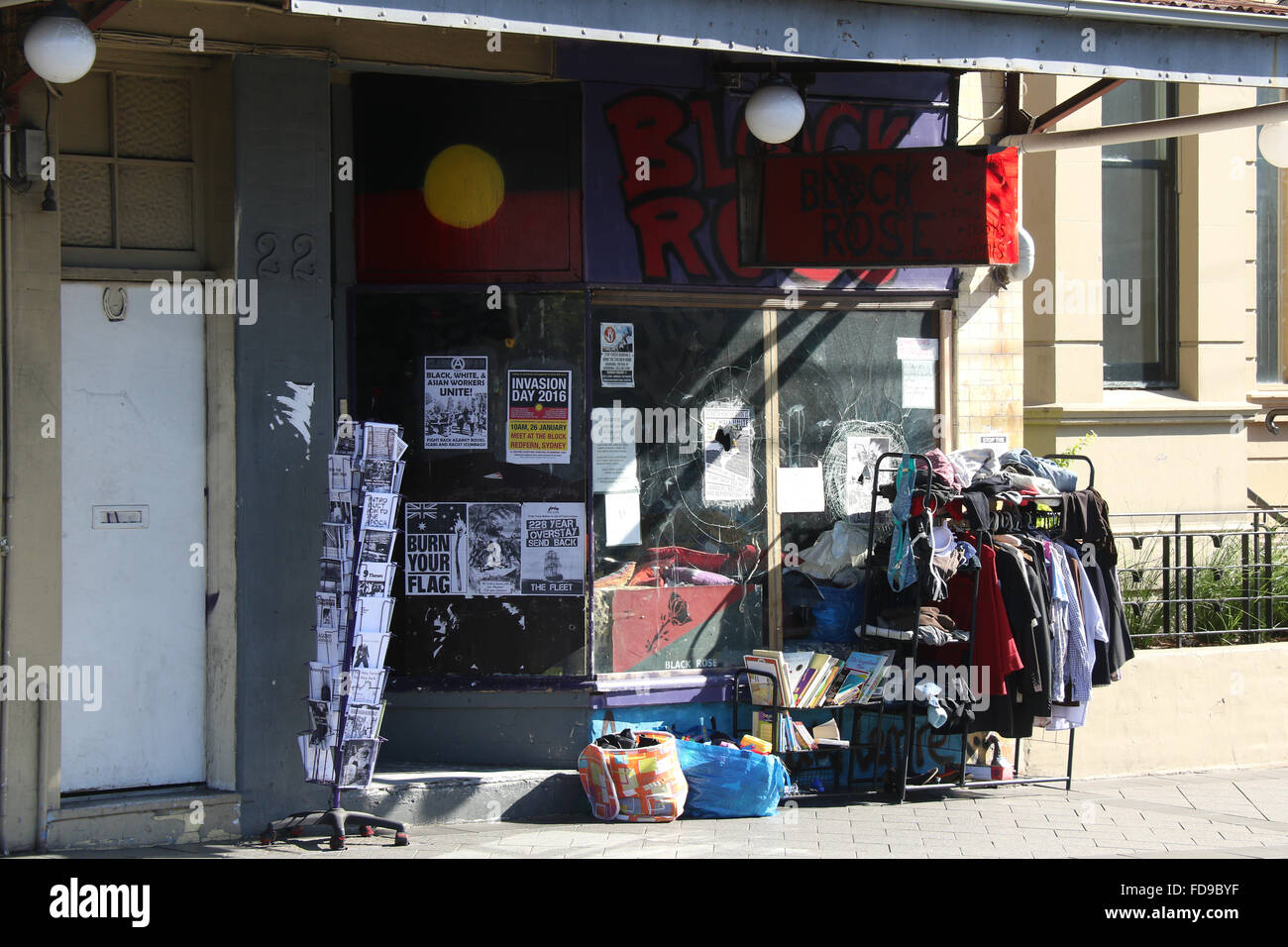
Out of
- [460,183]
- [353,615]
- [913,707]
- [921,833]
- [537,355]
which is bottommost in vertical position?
[921,833]

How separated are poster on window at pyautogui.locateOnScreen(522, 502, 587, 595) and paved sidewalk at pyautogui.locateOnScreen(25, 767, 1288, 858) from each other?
4.44 feet

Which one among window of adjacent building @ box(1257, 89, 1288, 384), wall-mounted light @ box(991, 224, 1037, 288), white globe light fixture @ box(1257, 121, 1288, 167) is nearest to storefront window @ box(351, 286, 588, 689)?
wall-mounted light @ box(991, 224, 1037, 288)

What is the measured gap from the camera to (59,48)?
5598mm

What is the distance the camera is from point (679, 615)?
7.94 meters

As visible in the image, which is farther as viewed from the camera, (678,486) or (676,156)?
(678,486)

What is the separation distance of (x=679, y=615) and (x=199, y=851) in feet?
9.93

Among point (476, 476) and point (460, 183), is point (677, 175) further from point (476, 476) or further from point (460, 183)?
point (476, 476)

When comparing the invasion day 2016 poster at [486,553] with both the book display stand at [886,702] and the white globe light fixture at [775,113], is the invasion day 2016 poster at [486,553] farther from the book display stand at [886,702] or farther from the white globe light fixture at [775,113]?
the white globe light fixture at [775,113]

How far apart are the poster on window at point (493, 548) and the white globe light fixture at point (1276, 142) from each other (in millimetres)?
4832

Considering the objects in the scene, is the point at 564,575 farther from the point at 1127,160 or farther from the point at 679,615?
the point at 1127,160

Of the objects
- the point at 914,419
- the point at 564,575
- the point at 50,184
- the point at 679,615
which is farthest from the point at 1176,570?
the point at 50,184

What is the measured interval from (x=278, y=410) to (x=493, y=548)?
4.96 feet
